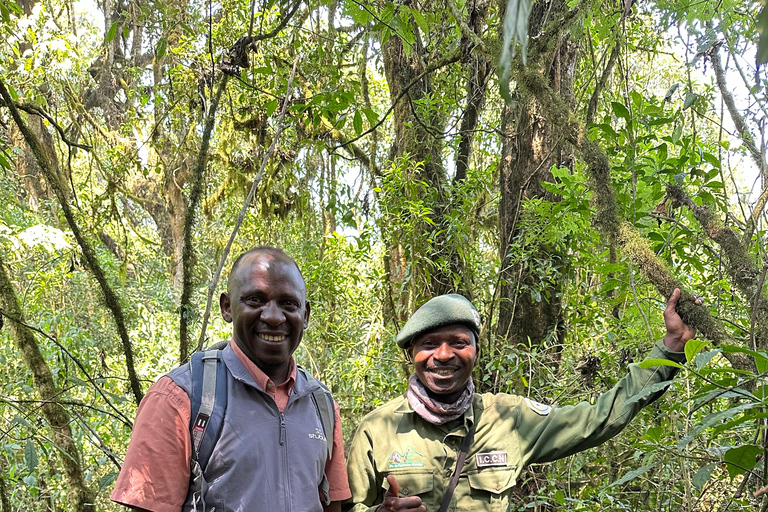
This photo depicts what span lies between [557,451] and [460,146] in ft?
11.1

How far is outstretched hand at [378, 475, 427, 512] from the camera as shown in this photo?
2.26 metres

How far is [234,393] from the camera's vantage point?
2.06 meters

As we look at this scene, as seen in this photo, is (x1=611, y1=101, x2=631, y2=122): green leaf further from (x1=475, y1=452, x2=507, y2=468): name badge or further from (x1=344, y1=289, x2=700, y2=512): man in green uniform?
(x1=475, y1=452, x2=507, y2=468): name badge

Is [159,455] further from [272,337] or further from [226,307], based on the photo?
[226,307]

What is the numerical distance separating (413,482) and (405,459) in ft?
0.28

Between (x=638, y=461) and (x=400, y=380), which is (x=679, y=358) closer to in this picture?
(x=638, y=461)

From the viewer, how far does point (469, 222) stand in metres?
5.34

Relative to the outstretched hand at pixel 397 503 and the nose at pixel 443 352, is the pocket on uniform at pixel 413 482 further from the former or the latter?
the nose at pixel 443 352

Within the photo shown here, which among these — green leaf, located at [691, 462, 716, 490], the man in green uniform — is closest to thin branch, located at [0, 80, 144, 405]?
the man in green uniform

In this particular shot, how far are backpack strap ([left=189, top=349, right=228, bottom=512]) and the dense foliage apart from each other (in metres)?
0.83

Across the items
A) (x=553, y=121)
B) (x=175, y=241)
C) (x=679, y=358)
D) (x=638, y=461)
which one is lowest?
(x=638, y=461)

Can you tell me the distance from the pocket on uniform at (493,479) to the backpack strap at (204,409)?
3.31 ft

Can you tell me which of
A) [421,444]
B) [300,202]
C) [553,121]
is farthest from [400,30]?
[300,202]

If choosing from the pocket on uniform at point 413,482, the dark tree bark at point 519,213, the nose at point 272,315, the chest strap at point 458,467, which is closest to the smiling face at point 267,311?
the nose at point 272,315
